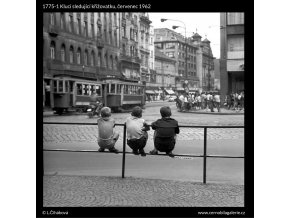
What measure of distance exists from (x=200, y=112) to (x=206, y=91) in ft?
1.59

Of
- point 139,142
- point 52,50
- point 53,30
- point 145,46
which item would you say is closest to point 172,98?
point 139,142

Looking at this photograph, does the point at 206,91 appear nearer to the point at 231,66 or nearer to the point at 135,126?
the point at 231,66

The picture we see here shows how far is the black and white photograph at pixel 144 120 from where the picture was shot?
6.48 metres

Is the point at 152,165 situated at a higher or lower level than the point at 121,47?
lower

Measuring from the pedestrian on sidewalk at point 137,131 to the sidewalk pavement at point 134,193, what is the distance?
63 cm

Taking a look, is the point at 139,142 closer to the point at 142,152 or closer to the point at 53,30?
the point at 142,152

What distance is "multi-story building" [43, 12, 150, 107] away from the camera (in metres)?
6.81

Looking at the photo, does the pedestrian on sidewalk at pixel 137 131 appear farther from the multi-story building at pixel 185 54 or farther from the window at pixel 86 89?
the window at pixel 86 89

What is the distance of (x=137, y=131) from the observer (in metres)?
7.27

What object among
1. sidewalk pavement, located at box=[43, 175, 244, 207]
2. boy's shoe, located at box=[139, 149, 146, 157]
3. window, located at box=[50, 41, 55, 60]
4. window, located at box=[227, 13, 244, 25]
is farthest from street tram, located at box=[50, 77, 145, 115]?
window, located at box=[227, 13, 244, 25]

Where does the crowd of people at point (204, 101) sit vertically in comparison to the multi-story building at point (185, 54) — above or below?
→ below

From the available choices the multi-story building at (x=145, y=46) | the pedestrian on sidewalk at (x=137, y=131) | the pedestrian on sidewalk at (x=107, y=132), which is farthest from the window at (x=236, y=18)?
the pedestrian on sidewalk at (x=107, y=132)
